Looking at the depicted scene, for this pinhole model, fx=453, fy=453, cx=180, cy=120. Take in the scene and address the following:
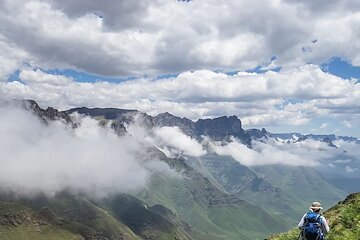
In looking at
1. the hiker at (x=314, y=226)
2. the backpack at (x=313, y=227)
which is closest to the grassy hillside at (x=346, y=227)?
the hiker at (x=314, y=226)

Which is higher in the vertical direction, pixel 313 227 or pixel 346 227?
pixel 313 227

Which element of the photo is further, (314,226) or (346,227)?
(346,227)

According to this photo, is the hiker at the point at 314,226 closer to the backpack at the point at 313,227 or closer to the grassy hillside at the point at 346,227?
the backpack at the point at 313,227

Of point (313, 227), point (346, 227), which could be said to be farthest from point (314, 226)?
point (346, 227)

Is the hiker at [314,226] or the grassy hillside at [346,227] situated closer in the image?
the hiker at [314,226]

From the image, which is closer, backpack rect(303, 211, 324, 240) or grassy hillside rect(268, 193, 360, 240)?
backpack rect(303, 211, 324, 240)

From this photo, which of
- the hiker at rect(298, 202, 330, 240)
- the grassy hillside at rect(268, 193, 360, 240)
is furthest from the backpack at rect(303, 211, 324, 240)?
the grassy hillside at rect(268, 193, 360, 240)

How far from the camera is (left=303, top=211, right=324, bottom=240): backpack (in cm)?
3275

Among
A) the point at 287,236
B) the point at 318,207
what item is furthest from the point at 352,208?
Result: the point at 318,207

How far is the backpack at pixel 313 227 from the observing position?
32.8 m

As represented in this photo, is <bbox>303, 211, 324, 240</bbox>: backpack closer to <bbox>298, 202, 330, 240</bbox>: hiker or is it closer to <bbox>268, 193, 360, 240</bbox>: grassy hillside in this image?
<bbox>298, 202, 330, 240</bbox>: hiker

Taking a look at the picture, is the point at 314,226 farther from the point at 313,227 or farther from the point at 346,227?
the point at 346,227

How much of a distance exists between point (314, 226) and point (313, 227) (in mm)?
146

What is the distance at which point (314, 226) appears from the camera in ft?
108
